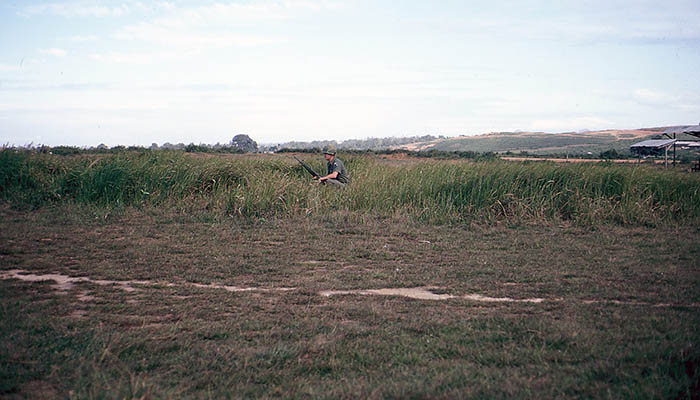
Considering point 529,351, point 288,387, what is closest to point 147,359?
point 288,387

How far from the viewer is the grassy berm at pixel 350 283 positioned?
138 inches

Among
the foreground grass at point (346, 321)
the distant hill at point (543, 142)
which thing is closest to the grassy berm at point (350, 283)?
the foreground grass at point (346, 321)

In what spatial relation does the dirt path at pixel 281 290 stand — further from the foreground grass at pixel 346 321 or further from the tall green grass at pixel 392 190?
the tall green grass at pixel 392 190

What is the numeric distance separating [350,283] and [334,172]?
6997 mm

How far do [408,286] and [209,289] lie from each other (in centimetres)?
231

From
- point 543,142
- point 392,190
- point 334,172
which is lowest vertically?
point 392,190

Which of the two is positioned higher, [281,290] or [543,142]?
[543,142]

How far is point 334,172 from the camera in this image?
42.3 ft

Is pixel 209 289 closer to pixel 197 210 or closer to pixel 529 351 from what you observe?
pixel 529 351

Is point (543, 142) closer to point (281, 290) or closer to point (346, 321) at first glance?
point (281, 290)

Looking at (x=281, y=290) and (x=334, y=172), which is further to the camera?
(x=334, y=172)

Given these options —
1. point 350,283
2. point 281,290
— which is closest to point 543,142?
point 350,283

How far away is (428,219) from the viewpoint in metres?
11.0

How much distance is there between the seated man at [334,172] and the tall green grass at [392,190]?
344 millimetres
